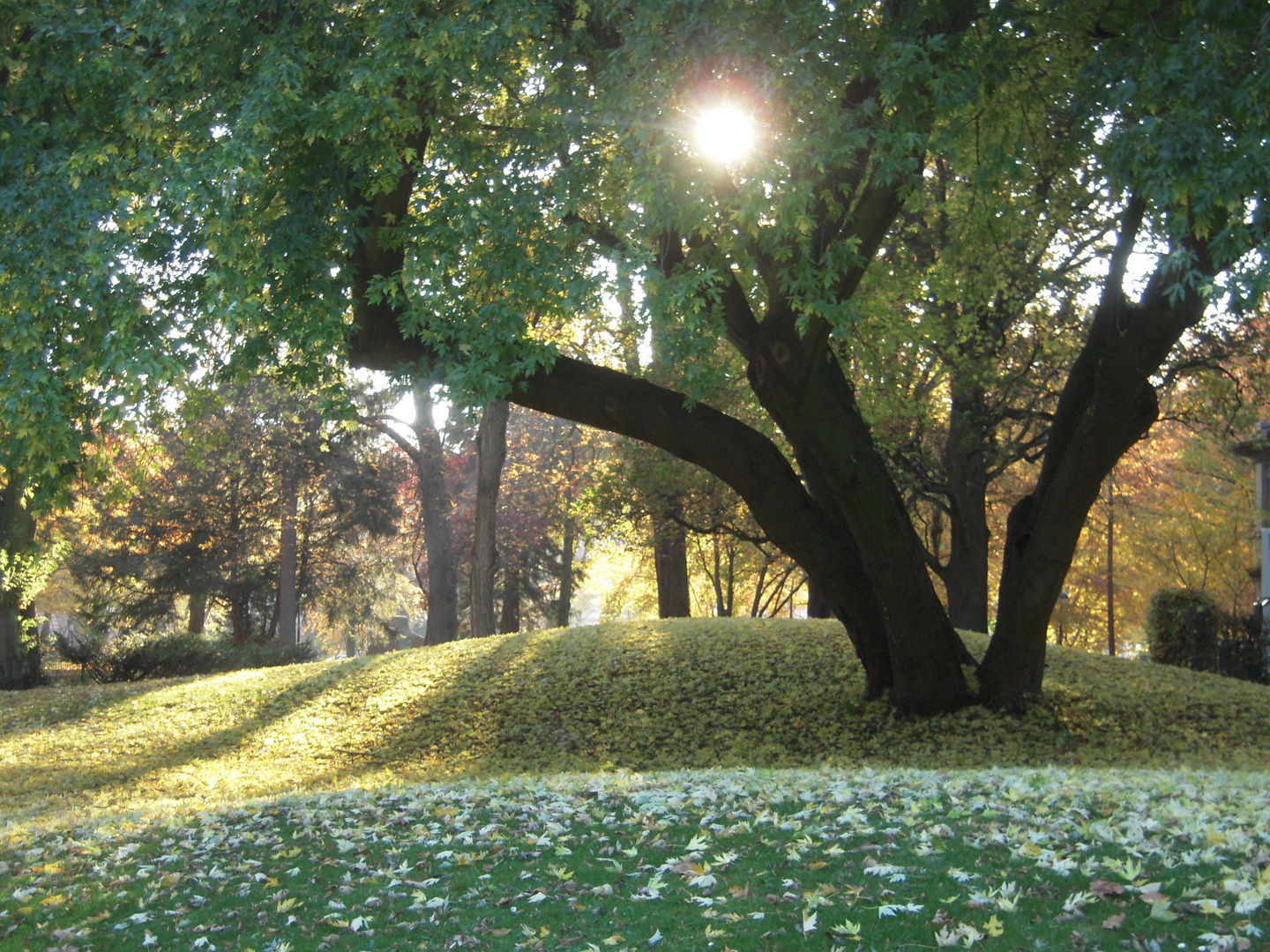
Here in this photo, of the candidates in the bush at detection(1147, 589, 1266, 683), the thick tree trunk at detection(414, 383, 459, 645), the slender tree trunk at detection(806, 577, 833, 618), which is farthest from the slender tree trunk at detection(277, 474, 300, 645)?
the bush at detection(1147, 589, 1266, 683)

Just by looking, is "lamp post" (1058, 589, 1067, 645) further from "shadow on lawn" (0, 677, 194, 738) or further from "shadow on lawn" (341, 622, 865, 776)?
"shadow on lawn" (0, 677, 194, 738)

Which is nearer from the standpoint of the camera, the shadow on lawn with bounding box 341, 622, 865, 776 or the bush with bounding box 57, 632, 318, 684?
the shadow on lawn with bounding box 341, 622, 865, 776

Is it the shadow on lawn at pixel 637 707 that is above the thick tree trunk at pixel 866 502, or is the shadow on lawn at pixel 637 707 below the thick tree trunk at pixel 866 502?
below

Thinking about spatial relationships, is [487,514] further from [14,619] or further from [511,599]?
[511,599]

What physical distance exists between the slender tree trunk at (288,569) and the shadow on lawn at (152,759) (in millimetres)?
13341

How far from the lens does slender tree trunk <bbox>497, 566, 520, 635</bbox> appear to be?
32469mm

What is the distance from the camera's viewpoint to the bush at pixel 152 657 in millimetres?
23375

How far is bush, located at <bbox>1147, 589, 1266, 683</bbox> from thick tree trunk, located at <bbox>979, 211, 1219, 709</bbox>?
7.81 meters

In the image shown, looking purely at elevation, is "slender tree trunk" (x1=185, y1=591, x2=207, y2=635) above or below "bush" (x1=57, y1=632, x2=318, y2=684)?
above

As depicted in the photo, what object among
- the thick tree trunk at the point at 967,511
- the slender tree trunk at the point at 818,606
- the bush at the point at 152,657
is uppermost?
the thick tree trunk at the point at 967,511

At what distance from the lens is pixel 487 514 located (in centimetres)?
1978

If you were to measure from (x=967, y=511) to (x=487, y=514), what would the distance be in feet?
29.6

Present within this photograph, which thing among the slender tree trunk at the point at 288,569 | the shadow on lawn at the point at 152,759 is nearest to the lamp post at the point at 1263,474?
the shadow on lawn at the point at 152,759

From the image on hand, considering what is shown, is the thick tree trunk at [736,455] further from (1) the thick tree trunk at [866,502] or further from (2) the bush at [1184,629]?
(2) the bush at [1184,629]
